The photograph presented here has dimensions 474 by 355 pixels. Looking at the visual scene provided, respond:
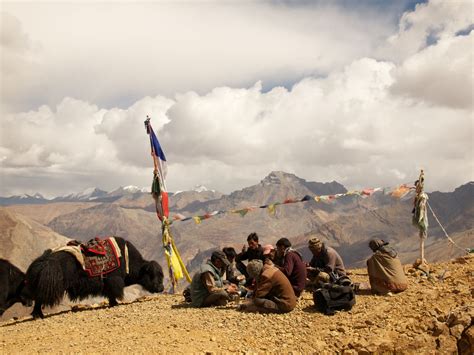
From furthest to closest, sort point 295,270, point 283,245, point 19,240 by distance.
→ point 19,240
point 283,245
point 295,270

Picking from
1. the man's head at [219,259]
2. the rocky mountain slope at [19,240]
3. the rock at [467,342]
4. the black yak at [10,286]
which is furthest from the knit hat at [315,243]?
the rocky mountain slope at [19,240]

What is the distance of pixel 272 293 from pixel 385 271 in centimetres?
279

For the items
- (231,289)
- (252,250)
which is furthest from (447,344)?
(252,250)

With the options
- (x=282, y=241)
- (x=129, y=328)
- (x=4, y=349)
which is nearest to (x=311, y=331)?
(x=282, y=241)

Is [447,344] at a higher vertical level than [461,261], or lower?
lower

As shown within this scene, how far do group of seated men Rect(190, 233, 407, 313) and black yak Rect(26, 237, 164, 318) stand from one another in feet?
8.33

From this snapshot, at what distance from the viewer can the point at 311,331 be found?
25.0ft

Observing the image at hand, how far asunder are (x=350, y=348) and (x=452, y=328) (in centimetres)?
210

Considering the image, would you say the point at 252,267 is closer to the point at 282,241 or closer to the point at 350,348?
the point at 282,241

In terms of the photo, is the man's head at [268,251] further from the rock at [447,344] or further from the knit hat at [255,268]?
the rock at [447,344]

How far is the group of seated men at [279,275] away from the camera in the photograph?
8.29 metres

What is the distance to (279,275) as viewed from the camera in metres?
8.23

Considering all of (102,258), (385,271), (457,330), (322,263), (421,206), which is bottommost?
(457,330)

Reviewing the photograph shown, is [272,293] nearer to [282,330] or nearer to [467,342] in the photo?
[282,330]
